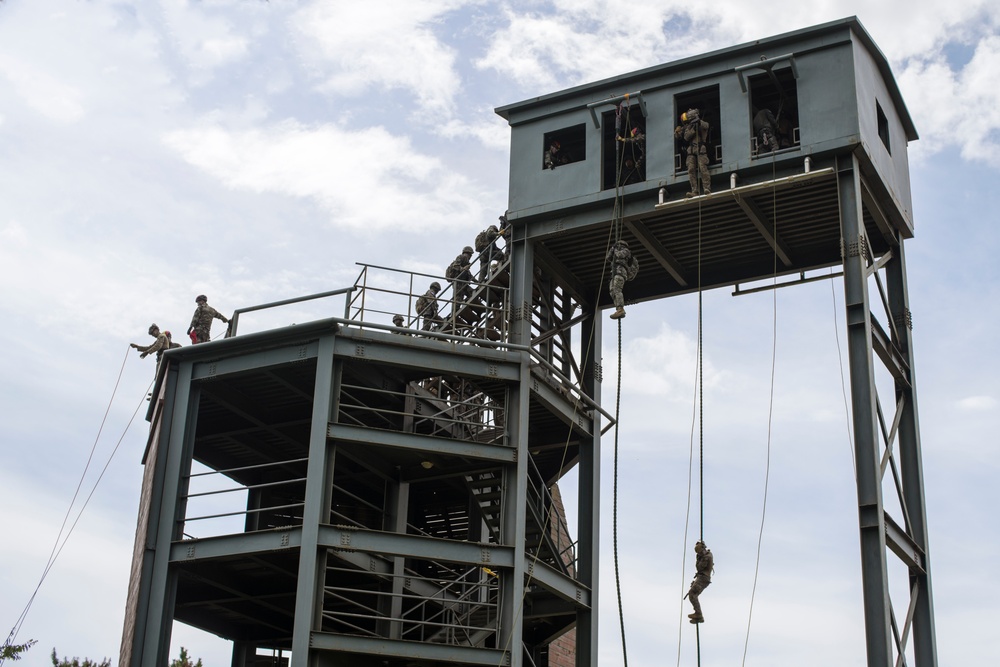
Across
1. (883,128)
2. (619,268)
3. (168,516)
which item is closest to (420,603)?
(168,516)

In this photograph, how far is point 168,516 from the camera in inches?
1156

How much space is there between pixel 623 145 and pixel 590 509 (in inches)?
344

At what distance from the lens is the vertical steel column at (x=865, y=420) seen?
25859mm

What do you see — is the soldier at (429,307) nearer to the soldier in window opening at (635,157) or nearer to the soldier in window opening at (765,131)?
the soldier in window opening at (635,157)

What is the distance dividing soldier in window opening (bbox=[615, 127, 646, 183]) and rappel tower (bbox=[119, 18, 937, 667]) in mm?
88

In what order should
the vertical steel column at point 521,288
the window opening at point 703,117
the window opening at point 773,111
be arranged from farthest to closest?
the window opening at point 703,117 < the vertical steel column at point 521,288 < the window opening at point 773,111

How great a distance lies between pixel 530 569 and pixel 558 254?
8519 mm

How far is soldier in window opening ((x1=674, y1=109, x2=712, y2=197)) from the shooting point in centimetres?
A: 3005

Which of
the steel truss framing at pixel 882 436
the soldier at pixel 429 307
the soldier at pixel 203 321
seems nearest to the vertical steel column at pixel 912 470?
the steel truss framing at pixel 882 436

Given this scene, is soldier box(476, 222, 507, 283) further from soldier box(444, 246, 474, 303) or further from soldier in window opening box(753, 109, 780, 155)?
soldier in window opening box(753, 109, 780, 155)

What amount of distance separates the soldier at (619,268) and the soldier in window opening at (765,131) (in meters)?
3.74

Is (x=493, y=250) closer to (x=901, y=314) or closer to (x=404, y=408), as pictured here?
(x=404, y=408)

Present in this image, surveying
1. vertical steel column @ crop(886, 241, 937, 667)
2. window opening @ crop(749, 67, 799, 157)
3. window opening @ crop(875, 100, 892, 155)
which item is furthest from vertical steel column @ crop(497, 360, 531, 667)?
window opening @ crop(875, 100, 892, 155)

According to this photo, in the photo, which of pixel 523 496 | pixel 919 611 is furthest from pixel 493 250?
pixel 919 611
